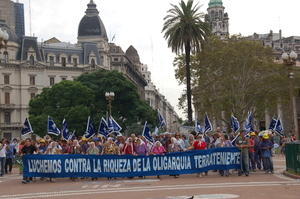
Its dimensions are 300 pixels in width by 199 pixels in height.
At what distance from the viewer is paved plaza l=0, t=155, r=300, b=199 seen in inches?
543

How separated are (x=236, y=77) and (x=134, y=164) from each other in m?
34.8

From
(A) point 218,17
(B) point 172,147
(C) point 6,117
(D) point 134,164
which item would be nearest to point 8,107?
(C) point 6,117

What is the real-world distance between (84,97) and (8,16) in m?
47.3

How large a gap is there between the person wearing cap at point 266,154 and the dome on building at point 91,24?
80569 mm

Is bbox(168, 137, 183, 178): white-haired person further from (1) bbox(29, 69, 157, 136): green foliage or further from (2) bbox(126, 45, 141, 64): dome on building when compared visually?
(2) bbox(126, 45, 141, 64): dome on building

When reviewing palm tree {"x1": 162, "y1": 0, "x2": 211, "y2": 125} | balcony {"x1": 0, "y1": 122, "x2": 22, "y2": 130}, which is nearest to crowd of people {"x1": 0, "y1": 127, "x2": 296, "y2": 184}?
palm tree {"x1": 162, "y1": 0, "x2": 211, "y2": 125}

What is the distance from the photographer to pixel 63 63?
9356 cm

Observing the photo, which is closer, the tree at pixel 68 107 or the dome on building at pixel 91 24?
the tree at pixel 68 107

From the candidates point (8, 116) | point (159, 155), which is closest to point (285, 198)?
point (159, 155)

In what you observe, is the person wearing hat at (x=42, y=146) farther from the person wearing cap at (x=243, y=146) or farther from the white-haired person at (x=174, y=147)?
the person wearing cap at (x=243, y=146)

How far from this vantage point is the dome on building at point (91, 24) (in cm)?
9894

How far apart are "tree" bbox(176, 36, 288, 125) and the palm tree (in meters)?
8.58

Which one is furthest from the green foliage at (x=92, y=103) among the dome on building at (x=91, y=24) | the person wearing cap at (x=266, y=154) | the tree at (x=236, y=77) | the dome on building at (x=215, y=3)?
the dome on building at (x=215, y=3)

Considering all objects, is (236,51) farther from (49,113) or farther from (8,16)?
(8,16)
